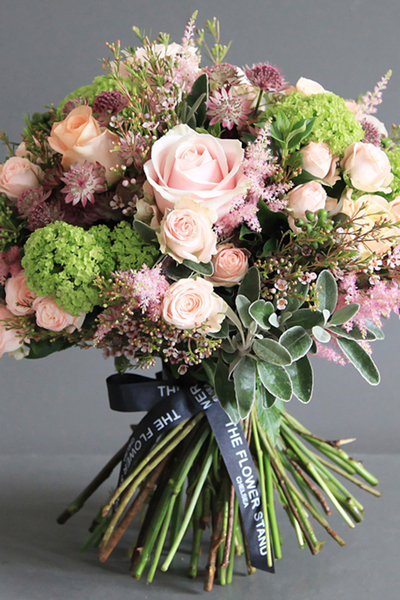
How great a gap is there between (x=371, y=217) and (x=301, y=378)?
286mm

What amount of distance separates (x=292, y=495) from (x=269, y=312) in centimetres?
47

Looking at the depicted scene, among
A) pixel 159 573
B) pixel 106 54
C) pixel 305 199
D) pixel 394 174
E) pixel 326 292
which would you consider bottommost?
pixel 159 573

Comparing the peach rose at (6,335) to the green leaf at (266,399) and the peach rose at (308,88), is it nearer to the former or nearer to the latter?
the green leaf at (266,399)

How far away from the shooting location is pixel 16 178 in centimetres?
108

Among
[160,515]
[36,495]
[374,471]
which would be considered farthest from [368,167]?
[36,495]

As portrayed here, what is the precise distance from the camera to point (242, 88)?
1.10 metres

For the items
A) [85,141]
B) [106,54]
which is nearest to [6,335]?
[85,141]

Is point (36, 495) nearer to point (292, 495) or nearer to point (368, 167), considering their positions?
point (292, 495)

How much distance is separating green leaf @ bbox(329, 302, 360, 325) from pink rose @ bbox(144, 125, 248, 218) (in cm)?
24

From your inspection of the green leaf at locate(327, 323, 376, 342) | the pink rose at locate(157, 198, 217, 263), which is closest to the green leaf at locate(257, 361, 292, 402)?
the green leaf at locate(327, 323, 376, 342)

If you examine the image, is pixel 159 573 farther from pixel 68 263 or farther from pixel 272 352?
pixel 68 263

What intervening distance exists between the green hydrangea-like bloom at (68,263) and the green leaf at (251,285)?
0.21 meters

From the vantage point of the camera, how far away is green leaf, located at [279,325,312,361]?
3.34 ft

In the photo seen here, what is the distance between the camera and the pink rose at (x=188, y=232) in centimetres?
92
